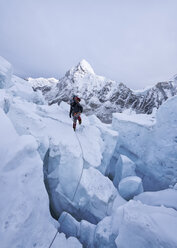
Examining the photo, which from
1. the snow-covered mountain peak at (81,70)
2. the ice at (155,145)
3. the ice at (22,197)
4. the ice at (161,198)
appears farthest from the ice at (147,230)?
the snow-covered mountain peak at (81,70)

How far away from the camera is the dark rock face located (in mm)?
29938

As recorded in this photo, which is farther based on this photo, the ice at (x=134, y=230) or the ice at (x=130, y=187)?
the ice at (x=130, y=187)

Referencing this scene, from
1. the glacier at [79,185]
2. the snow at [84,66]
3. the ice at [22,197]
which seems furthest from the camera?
the snow at [84,66]

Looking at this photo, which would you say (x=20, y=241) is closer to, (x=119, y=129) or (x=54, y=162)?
(x=54, y=162)

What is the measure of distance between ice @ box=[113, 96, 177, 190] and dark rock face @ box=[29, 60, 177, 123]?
23.1 m

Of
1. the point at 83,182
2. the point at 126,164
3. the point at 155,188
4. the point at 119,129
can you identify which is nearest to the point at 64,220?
the point at 83,182

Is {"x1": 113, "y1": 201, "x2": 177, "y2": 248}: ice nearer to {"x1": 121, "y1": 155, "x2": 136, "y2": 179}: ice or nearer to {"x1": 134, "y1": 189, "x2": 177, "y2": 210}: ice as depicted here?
{"x1": 134, "y1": 189, "x2": 177, "y2": 210}: ice

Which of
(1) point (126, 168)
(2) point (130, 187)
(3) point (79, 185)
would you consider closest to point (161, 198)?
(2) point (130, 187)

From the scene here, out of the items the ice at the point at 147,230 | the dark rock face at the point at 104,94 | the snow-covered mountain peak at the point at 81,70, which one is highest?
the snow-covered mountain peak at the point at 81,70

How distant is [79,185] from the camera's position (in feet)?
9.34

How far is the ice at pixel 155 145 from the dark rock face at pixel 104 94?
911 inches

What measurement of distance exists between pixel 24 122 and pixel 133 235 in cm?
317

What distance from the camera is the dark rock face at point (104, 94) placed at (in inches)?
1179

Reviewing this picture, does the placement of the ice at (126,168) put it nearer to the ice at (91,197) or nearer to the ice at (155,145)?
the ice at (155,145)
